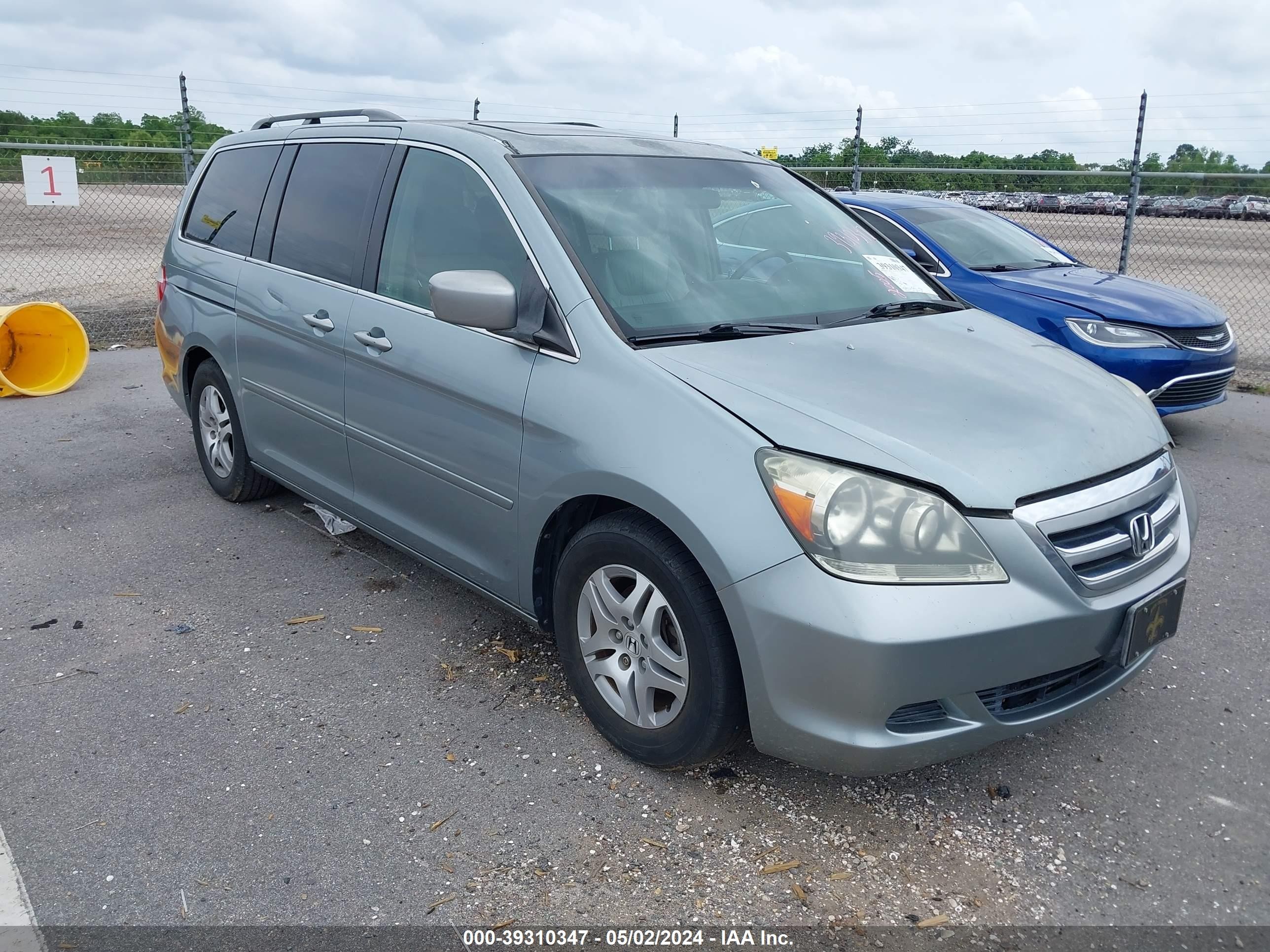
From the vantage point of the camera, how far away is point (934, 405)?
9.16 ft

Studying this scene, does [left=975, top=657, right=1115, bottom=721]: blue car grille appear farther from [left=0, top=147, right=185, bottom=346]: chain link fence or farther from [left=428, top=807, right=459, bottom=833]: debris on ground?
[left=0, top=147, right=185, bottom=346]: chain link fence

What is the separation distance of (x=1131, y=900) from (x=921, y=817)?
1.78 feet

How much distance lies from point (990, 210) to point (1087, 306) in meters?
9.01

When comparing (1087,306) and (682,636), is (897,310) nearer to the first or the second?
(682,636)

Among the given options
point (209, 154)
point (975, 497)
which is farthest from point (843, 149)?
point (975, 497)

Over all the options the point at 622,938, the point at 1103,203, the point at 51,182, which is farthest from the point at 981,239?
the point at 1103,203

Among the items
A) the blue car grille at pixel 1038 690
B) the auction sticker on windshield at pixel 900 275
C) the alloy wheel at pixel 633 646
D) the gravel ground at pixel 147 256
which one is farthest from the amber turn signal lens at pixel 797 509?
the gravel ground at pixel 147 256

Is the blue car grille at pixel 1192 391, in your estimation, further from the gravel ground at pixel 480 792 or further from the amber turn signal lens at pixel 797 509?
the amber turn signal lens at pixel 797 509

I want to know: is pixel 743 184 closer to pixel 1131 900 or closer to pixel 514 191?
pixel 514 191

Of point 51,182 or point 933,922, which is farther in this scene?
point 51,182

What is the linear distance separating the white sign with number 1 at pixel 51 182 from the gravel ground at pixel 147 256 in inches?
46.1

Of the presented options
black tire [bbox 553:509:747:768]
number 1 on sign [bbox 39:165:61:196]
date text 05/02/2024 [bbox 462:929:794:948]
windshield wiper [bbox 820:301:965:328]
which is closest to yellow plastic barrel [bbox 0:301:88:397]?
number 1 on sign [bbox 39:165:61:196]

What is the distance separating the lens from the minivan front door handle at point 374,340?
11.8 ft

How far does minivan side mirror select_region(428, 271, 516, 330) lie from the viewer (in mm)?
3037
